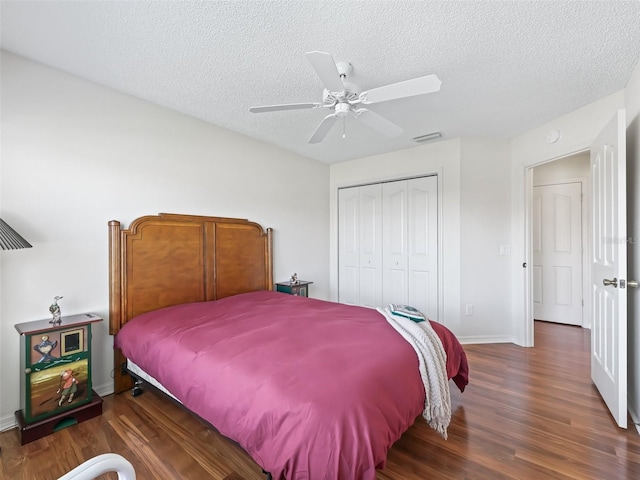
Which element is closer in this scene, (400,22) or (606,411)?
(400,22)

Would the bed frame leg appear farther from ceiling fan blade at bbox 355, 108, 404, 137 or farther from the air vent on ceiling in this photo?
the air vent on ceiling

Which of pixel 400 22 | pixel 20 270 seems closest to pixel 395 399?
pixel 400 22

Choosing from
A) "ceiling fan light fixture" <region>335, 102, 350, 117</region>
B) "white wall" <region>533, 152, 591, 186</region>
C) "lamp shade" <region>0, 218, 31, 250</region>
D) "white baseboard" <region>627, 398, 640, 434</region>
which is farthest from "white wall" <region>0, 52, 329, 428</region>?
"white wall" <region>533, 152, 591, 186</region>

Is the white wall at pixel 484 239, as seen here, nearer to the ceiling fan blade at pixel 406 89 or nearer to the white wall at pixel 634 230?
the white wall at pixel 634 230

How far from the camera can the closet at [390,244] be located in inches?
153

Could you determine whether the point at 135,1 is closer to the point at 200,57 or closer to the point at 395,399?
the point at 200,57

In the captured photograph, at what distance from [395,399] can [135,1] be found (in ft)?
7.91

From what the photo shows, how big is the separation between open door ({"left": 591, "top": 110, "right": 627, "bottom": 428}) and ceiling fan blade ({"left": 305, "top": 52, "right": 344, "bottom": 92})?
1836 millimetres

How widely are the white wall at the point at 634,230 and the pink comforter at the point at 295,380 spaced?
1.11 metres

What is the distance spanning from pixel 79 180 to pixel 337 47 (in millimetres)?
2132

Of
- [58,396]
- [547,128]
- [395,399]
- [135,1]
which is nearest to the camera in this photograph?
[395,399]

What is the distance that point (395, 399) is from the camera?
1.45 metres

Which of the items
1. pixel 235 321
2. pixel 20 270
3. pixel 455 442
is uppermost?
pixel 20 270

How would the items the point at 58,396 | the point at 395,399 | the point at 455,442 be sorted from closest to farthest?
the point at 395,399, the point at 455,442, the point at 58,396
